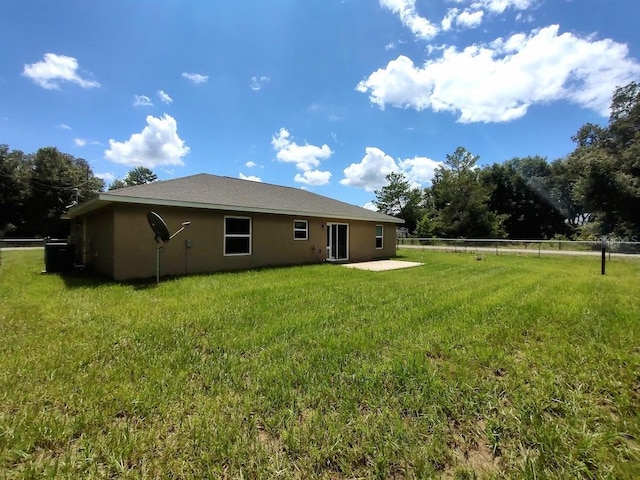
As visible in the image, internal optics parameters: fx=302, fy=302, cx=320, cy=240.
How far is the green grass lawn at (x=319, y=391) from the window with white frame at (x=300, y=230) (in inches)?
269

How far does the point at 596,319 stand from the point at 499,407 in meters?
3.37

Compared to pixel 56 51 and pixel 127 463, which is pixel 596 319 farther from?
pixel 56 51

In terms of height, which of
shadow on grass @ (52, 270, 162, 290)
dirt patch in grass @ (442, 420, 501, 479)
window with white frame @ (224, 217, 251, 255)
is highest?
window with white frame @ (224, 217, 251, 255)

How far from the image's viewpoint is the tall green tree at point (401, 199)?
40.8 metres

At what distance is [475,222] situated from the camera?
31.5 metres

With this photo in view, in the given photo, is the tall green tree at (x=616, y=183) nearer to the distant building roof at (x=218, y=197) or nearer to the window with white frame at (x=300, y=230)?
the distant building roof at (x=218, y=197)

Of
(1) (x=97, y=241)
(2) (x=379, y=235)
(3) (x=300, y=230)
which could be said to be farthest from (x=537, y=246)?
(1) (x=97, y=241)

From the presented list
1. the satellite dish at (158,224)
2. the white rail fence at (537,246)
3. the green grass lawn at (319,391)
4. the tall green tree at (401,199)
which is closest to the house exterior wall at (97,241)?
the satellite dish at (158,224)

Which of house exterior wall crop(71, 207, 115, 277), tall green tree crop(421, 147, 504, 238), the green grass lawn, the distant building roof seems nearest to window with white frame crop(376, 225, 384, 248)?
the distant building roof

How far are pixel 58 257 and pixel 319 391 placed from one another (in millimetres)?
10529

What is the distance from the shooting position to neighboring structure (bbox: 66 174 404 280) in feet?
26.3

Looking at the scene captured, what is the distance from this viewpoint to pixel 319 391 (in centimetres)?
251

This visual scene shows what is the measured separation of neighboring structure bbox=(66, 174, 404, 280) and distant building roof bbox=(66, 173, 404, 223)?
23mm

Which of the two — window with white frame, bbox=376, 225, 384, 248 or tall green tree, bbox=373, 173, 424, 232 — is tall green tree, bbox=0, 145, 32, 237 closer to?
window with white frame, bbox=376, 225, 384, 248
